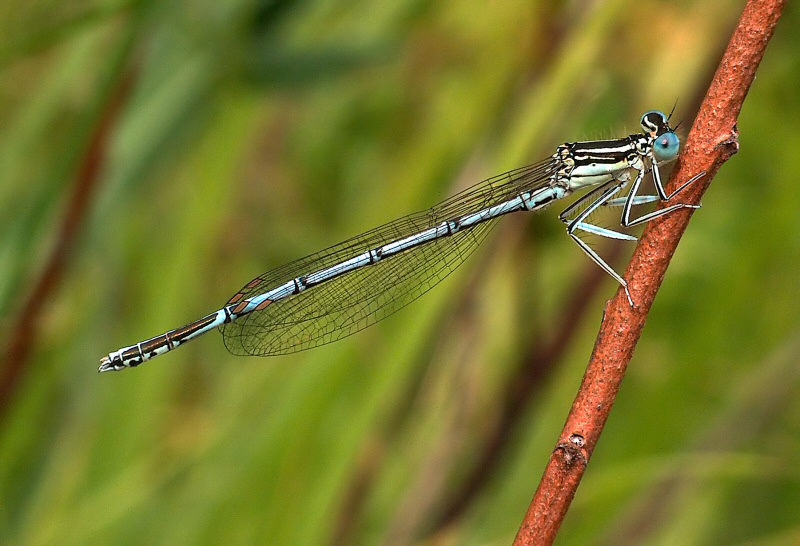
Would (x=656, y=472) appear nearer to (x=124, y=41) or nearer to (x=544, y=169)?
(x=544, y=169)

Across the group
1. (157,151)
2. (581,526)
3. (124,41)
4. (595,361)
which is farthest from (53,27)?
(581,526)

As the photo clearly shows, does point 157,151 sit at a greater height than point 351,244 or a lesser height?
greater

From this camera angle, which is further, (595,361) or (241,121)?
(241,121)

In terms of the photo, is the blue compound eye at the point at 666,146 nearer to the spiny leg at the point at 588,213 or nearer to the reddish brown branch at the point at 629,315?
the spiny leg at the point at 588,213

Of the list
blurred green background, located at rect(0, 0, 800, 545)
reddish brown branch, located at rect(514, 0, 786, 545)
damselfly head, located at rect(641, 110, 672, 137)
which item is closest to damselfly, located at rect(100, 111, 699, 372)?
damselfly head, located at rect(641, 110, 672, 137)

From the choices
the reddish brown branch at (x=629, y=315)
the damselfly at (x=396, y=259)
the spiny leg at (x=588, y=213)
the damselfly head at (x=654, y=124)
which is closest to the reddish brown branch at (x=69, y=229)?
the damselfly at (x=396, y=259)

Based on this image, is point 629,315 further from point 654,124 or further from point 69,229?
point 69,229

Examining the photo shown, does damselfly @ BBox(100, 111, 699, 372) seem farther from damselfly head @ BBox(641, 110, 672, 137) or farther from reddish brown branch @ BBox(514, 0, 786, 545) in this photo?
reddish brown branch @ BBox(514, 0, 786, 545)

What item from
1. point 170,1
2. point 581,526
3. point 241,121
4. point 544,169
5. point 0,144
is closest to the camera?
point 170,1
